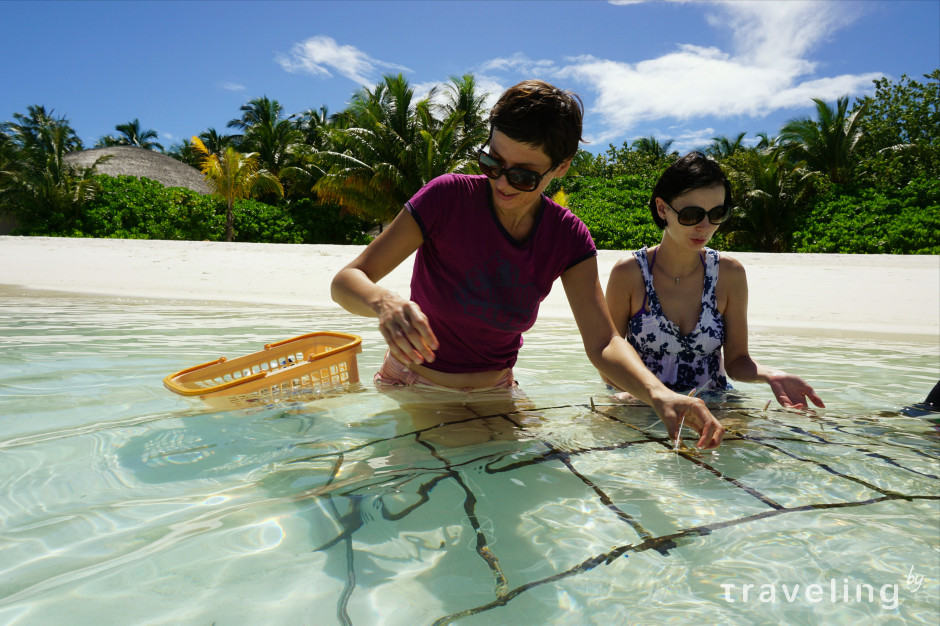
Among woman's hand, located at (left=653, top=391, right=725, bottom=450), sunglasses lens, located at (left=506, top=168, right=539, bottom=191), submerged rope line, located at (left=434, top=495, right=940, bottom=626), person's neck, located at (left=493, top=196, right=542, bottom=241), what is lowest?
submerged rope line, located at (left=434, top=495, right=940, bottom=626)

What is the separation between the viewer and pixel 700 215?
2.71 meters

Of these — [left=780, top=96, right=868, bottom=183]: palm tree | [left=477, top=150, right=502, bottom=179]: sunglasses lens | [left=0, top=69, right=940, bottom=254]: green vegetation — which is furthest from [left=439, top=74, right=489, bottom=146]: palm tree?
[left=477, top=150, right=502, bottom=179]: sunglasses lens

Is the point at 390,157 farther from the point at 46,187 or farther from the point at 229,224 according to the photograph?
the point at 46,187

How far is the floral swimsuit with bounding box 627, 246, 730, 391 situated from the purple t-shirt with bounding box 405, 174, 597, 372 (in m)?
0.66

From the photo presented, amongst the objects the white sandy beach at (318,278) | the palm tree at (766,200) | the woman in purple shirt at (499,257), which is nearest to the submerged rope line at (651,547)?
the woman in purple shirt at (499,257)

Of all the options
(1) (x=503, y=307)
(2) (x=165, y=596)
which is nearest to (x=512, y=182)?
(1) (x=503, y=307)

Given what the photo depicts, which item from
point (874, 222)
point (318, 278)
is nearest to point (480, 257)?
point (318, 278)

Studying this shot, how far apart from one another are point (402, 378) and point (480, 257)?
0.74 m

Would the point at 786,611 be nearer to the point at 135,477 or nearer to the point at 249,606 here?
the point at 249,606

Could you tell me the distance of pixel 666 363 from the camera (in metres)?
2.93

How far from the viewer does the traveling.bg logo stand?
1384 millimetres

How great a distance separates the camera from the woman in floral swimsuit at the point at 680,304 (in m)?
2.85

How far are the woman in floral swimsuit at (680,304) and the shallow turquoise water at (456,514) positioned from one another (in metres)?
0.26

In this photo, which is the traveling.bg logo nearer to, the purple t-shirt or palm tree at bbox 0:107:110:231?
the purple t-shirt
